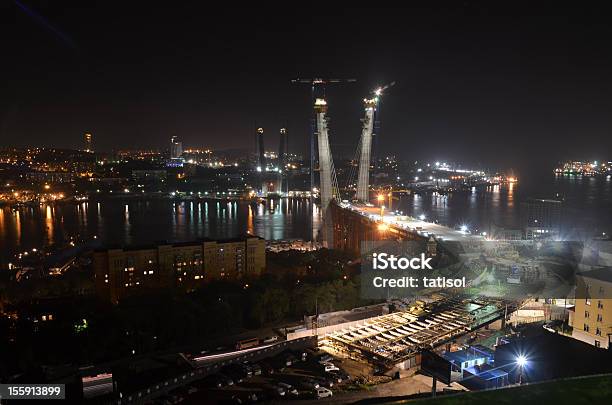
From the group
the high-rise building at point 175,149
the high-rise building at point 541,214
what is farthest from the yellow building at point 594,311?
the high-rise building at point 175,149

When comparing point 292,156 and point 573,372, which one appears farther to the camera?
point 292,156

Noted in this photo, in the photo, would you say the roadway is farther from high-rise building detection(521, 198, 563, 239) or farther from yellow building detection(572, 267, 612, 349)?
high-rise building detection(521, 198, 563, 239)

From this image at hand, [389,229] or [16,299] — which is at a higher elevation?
[389,229]

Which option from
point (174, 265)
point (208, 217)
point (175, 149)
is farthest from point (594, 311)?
point (175, 149)

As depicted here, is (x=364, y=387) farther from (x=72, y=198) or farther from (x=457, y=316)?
(x=72, y=198)

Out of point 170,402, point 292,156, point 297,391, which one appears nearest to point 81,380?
point 170,402

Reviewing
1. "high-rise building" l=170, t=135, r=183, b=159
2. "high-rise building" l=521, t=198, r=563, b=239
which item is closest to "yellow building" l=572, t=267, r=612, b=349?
"high-rise building" l=521, t=198, r=563, b=239
